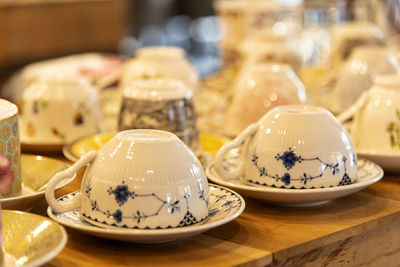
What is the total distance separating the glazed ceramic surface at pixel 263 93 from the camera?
111 cm

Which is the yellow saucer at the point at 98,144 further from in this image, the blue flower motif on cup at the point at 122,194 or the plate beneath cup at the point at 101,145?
the blue flower motif on cup at the point at 122,194

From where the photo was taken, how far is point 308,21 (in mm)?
1876

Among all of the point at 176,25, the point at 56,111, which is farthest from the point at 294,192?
the point at 176,25

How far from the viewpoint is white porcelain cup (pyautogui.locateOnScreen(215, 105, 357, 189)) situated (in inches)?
31.6

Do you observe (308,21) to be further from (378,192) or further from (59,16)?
(59,16)

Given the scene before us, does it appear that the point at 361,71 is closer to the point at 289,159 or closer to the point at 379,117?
the point at 379,117

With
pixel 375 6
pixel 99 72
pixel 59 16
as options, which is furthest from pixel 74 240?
pixel 59 16

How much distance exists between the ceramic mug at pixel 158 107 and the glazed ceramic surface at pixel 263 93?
0.47ft

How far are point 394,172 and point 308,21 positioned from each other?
0.95m

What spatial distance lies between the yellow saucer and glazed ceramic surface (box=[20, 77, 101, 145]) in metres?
0.05

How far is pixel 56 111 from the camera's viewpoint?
1.10 metres

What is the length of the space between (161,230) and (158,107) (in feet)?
1.13

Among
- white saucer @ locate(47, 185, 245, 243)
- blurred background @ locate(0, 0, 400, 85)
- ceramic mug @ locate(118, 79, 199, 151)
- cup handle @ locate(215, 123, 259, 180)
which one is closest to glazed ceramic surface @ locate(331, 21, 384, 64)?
blurred background @ locate(0, 0, 400, 85)

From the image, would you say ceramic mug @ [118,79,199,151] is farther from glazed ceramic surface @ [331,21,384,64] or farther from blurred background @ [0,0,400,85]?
glazed ceramic surface @ [331,21,384,64]
